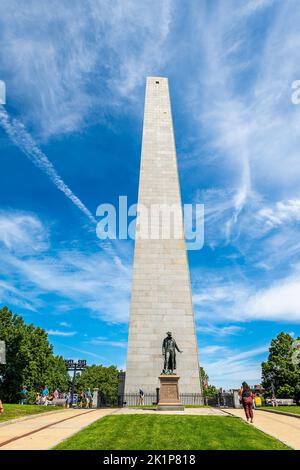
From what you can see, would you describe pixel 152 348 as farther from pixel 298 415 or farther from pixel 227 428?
pixel 227 428

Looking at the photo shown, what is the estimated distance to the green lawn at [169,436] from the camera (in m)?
8.80

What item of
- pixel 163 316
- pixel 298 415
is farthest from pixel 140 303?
pixel 298 415

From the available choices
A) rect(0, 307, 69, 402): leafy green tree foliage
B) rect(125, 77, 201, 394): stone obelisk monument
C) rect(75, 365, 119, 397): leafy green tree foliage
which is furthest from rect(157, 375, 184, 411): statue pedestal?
rect(75, 365, 119, 397): leafy green tree foliage

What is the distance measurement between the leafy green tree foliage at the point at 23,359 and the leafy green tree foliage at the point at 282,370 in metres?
32.1

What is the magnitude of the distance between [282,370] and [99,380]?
71.2 meters

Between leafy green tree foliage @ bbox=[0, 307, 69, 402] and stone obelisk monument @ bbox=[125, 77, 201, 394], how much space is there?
24.3m

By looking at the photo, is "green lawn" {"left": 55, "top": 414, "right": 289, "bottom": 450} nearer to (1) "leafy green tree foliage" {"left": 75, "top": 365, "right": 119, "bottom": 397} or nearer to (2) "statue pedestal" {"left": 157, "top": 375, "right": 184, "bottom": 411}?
(2) "statue pedestal" {"left": 157, "top": 375, "right": 184, "bottom": 411}

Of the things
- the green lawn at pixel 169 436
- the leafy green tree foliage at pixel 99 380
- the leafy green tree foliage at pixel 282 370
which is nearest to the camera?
the green lawn at pixel 169 436

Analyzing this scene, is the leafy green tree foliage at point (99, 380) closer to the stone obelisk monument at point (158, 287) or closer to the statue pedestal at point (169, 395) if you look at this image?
the stone obelisk monument at point (158, 287)

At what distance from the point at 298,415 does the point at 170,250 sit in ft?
57.2

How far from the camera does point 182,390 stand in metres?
27.2

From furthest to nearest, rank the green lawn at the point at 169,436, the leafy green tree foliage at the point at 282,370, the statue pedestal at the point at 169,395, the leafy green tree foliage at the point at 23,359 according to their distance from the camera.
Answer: the leafy green tree foliage at the point at 282,370 → the leafy green tree foliage at the point at 23,359 → the statue pedestal at the point at 169,395 → the green lawn at the point at 169,436

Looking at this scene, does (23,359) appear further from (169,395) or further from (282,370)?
(282,370)

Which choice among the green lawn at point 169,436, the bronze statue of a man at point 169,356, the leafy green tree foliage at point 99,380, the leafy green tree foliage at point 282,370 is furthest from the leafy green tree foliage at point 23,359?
the leafy green tree foliage at point 99,380
